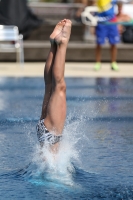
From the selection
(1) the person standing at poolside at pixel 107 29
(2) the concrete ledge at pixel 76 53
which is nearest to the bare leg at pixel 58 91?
(1) the person standing at poolside at pixel 107 29

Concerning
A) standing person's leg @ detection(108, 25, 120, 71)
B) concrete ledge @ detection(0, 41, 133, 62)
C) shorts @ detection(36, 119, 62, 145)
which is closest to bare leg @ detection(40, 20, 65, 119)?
shorts @ detection(36, 119, 62, 145)

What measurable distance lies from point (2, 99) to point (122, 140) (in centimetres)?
327

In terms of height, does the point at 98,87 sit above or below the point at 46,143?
below

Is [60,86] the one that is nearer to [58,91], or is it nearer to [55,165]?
[58,91]

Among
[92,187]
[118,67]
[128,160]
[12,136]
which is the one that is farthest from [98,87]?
[92,187]

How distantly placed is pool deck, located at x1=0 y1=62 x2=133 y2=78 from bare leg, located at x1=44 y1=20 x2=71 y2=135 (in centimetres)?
750

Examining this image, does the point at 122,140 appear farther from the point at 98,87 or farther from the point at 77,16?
the point at 77,16

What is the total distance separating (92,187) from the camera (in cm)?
522

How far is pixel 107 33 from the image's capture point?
1376 cm

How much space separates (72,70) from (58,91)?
8.49m

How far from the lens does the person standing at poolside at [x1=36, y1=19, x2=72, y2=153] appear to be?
17.5 feet

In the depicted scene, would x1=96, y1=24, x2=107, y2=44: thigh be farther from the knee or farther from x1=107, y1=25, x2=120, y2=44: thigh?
the knee

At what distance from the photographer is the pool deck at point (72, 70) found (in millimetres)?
13016

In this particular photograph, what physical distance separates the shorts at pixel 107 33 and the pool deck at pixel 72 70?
60 cm
